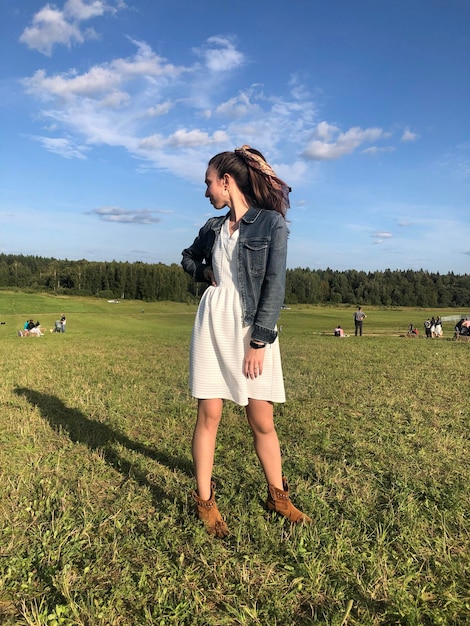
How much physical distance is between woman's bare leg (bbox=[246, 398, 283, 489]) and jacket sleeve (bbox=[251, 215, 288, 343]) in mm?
501

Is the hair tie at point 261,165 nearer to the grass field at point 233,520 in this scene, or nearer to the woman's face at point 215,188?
the woman's face at point 215,188

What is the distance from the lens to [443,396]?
6.70 metres

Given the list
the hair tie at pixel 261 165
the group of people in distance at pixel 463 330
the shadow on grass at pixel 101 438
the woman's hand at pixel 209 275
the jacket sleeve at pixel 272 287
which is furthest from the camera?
the group of people in distance at pixel 463 330

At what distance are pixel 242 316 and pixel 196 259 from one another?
664mm

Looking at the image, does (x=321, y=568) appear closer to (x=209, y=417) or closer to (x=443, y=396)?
(x=209, y=417)

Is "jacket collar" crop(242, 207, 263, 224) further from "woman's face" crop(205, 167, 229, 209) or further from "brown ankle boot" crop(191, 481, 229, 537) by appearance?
"brown ankle boot" crop(191, 481, 229, 537)

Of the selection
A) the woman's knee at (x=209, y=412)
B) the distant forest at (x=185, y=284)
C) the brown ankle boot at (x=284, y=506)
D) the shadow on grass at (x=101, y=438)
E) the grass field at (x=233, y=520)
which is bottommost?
the shadow on grass at (x=101, y=438)

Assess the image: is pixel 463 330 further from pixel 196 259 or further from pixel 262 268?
pixel 262 268

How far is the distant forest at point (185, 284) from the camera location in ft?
377

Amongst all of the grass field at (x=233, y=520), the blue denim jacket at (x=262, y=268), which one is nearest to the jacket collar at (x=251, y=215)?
the blue denim jacket at (x=262, y=268)

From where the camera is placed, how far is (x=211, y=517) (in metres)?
2.84

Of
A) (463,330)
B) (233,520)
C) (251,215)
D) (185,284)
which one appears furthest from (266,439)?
(185,284)

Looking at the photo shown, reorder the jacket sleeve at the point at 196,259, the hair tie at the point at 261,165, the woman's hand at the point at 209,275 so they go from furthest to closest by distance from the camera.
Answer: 1. the jacket sleeve at the point at 196,259
2. the woman's hand at the point at 209,275
3. the hair tie at the point at 261,165

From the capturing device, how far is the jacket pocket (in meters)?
2.77
